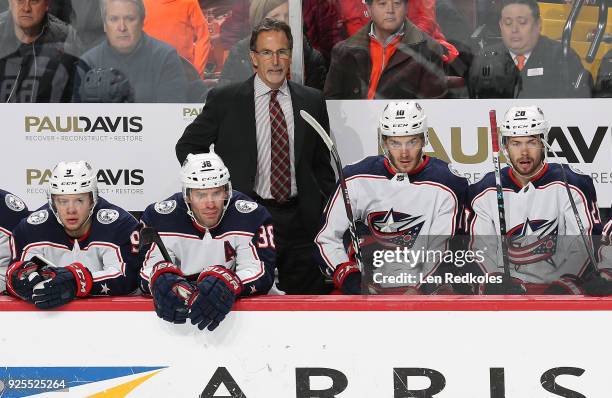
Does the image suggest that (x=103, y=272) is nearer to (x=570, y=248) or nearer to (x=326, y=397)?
A: (x=326, y=397)

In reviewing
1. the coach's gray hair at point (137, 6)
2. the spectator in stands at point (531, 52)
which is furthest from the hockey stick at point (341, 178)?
the coach's gray hair at point (137, 6)

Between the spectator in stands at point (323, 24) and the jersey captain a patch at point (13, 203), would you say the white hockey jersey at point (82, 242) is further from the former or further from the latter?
the spectator in stands at point (323, 24)

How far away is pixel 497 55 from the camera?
5.62m

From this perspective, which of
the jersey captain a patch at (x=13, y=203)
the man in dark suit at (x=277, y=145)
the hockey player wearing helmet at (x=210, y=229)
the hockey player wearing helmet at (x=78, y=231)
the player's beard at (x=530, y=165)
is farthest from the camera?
the man in dark suit at (x=277, y=145)

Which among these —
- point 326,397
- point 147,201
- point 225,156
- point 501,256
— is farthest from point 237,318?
A: point 147,201

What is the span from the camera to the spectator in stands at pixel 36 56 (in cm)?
572

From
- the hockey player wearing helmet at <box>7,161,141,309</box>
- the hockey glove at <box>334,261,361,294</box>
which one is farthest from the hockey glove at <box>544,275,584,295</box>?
the hockey player wearing helmet at <box>7,161,141,309</box>

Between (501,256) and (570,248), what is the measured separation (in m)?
0.24

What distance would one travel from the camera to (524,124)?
4.82m

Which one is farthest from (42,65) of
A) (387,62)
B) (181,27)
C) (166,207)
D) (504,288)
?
(504,288)

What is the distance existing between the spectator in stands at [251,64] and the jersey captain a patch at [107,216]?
1186 millimetres

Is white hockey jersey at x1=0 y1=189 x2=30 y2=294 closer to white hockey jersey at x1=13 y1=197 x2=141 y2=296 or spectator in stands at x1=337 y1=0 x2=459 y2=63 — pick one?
white hockey jersey at x1=13 y1=197 x2=141 y2=296

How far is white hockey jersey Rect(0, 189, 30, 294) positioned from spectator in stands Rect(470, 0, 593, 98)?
227 centimetres

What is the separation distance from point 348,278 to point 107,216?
1.05 meters
